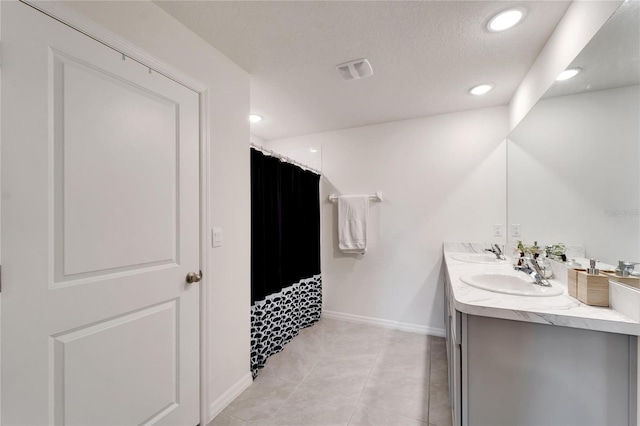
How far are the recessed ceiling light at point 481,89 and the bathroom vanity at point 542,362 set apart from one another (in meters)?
1.68

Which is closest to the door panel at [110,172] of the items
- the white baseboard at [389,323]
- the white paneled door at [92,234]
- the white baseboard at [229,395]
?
the white paneled door at [92,234]

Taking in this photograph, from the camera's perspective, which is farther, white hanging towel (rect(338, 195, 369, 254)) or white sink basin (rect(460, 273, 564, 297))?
white hanging towel (rect(338, 195, 369, 254))

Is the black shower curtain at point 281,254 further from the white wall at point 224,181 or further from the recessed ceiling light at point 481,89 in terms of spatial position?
the recessed ceiling light at point 481,89

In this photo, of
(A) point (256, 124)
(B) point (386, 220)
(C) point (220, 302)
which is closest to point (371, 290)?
(B) point (386, 220)

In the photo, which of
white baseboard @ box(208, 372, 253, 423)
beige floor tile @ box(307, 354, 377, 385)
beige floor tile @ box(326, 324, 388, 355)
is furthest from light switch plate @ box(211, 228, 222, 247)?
beige floor tile @ box(326, 324, 388, 355)

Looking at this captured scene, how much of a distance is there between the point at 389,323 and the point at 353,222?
115 centimetres

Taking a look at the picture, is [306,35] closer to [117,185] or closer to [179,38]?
[179,38]

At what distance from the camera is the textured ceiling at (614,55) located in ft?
2.99

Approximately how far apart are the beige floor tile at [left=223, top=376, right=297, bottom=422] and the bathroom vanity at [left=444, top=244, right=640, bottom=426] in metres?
1.07

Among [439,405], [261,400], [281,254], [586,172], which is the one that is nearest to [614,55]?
[586,172]

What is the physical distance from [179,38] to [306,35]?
27.0 inches

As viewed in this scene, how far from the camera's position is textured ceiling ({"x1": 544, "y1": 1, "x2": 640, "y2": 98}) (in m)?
0.91

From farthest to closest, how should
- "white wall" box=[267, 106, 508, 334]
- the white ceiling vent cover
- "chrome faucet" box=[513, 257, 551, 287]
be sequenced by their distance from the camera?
"white wall" box=[267, 106, 508, 334] → the white ceiling vent cover → "chrome faucet" box=[513, 257, 551, 287]

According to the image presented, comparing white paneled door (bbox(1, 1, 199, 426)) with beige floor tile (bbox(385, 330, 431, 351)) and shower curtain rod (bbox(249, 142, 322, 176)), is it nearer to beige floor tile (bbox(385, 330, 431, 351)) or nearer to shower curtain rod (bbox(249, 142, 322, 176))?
shower curtain rod (bbox(249, 142, 322, 176))
